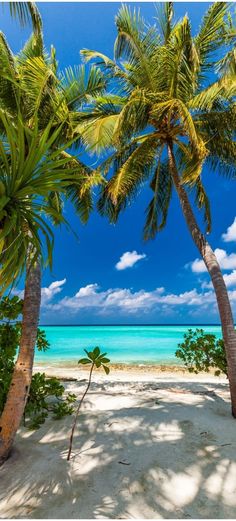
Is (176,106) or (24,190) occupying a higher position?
(176,106)

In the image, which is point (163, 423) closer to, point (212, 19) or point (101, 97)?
point (101, 97)

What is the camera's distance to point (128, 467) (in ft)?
11.7

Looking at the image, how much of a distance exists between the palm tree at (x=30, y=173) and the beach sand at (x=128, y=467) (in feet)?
1.96

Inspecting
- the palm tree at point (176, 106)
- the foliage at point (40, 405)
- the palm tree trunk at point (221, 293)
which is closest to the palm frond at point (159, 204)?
the palm tree at point (176, 106)

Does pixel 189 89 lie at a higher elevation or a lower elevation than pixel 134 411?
higher

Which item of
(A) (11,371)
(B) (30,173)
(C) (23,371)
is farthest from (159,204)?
(B) (30,173)

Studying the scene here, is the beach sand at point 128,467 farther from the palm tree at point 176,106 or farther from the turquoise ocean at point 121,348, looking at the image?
the turquoise ocean at point 121,348

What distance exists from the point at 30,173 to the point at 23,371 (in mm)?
2797

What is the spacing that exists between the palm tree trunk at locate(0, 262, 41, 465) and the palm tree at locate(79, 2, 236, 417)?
9.01ft

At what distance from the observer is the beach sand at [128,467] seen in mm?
2979

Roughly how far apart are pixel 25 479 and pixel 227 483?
87.4 inches

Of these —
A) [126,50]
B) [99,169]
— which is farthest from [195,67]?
[99,169]

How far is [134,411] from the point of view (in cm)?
504

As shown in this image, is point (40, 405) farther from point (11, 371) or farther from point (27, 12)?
point (27, 12)
